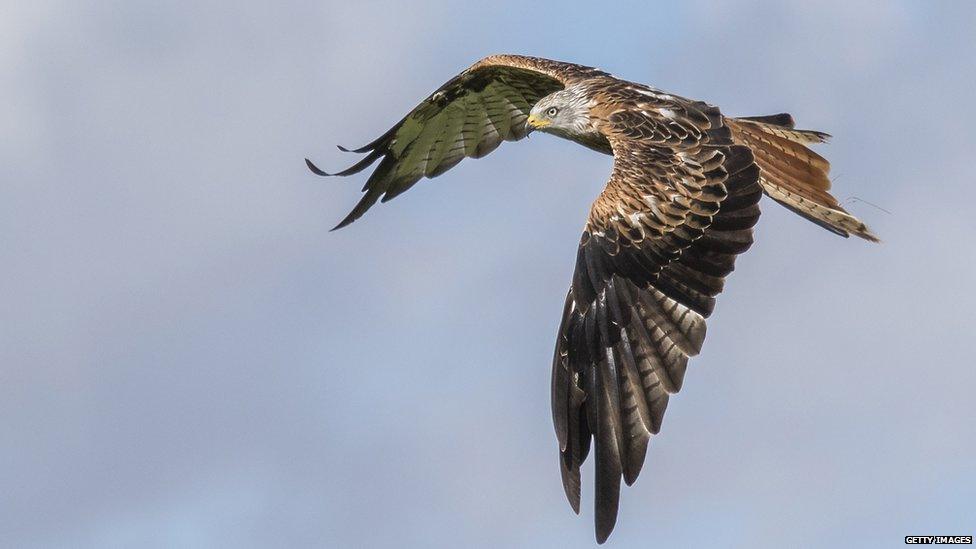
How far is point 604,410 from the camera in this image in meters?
12.1

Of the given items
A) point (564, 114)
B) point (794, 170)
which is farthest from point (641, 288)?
point (564, 114)

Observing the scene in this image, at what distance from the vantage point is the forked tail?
13.7m

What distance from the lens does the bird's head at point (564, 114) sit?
575 inches

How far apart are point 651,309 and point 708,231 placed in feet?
2.37

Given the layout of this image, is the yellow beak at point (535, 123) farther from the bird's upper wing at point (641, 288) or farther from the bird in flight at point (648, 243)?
the bird's upper wing at point (641, 288)

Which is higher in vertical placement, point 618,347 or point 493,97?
point 493,97

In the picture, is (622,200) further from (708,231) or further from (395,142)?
(395,142)

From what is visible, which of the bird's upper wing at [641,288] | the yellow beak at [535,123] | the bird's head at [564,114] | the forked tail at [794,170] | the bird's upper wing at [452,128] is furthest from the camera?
the bird's upper wing at [452,128]

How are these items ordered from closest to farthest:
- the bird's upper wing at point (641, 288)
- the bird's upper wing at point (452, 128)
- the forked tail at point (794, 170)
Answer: the bird's upper wing at point (641, 288)
the forked tail at point (794, 170)
the bird's upper wing at point (452, 128)

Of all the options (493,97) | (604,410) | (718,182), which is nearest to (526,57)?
(493,97)

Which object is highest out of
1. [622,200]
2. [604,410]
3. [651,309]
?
[622,200]

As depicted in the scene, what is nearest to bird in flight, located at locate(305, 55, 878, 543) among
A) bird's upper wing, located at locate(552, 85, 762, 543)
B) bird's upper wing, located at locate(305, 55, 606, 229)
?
bird's upper wing, located at locate(552, 85, 762, 543)

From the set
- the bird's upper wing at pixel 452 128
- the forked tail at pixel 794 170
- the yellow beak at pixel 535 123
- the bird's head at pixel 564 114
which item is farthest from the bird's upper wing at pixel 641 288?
the bird's upper wing at pixel 452 128

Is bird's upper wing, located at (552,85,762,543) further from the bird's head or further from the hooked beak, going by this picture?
the hooked beak
